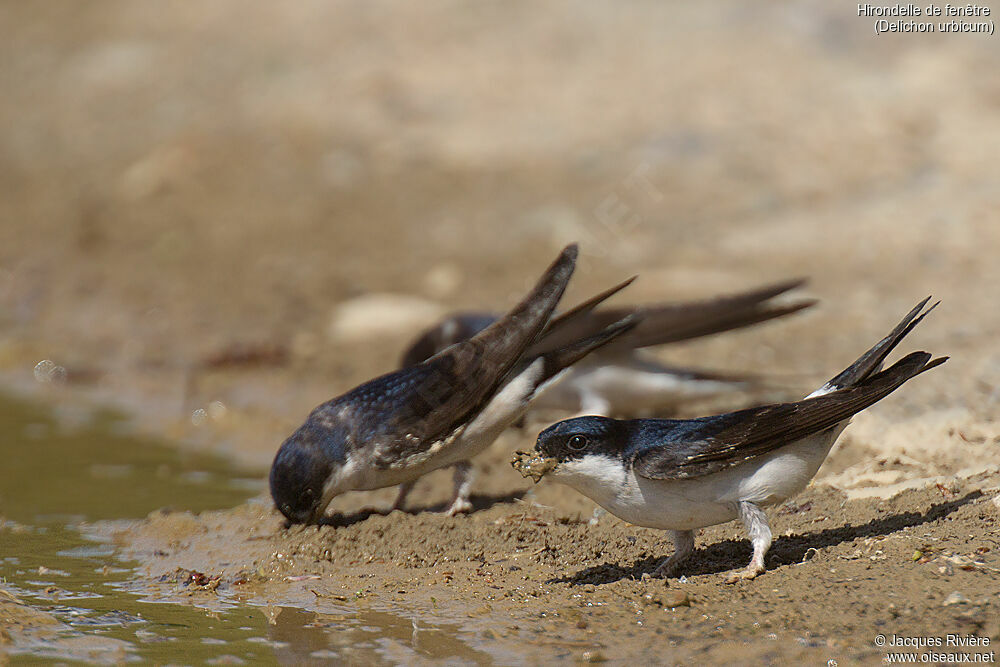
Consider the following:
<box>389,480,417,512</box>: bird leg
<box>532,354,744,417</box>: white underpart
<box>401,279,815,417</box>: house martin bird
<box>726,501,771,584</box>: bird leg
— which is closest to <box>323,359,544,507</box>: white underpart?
<box>389,480,417,512</box>: bird leg

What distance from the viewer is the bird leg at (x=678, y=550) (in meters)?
4.23

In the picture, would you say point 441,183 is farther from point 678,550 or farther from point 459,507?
point 678,550

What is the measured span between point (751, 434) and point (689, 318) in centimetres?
218

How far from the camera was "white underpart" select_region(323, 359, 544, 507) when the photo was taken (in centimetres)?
502

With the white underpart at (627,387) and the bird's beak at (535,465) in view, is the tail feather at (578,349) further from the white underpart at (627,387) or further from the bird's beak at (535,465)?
the white underpart at (627,387)

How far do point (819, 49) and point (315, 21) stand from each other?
17.5 feet

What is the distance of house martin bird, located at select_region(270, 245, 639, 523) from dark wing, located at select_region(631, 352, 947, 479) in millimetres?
1057

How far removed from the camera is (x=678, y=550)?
425 centimetres

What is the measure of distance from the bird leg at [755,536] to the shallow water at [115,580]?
0.97m

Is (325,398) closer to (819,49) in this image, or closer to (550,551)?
(550,551)

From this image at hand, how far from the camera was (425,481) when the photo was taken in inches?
243

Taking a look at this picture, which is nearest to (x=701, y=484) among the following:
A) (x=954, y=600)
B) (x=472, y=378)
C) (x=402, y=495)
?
(x=954, y=600)

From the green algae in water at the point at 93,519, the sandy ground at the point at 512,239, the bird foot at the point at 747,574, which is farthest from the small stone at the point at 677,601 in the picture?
the green algae in water at the point at 93,519

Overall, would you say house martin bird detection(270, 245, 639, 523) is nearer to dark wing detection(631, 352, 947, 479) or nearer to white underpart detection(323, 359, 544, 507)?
white underpart detection(323, 359, 544, 507)
